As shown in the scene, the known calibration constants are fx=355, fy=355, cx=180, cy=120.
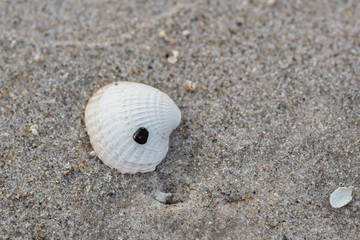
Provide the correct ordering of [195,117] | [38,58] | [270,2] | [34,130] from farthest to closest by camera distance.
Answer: [270,2] → [38,58] → [195,117] → [34,130]

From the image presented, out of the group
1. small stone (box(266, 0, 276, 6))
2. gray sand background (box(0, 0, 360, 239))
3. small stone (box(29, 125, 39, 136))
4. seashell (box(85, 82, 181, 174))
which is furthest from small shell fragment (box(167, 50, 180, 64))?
small stone (box(29, 125, 39, 136))

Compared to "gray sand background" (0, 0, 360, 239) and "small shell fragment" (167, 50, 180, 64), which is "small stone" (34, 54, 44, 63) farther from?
"small shell fragment" (167, 50, 180, 64)

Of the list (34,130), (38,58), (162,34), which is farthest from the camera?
(162,34)

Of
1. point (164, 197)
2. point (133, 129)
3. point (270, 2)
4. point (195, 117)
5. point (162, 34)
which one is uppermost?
point (270, 2)

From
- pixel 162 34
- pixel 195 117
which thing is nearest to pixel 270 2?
pixel 162 34

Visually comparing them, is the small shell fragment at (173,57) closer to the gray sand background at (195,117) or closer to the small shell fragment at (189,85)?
the gray sand background at (195,117)

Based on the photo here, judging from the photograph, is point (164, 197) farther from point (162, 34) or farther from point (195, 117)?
point (162, 34)
